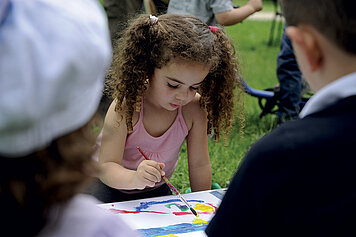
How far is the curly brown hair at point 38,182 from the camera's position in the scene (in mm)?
537

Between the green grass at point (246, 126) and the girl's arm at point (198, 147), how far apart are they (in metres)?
0.23

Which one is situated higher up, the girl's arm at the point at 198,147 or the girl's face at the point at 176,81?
the girl's face at the point at 176,81

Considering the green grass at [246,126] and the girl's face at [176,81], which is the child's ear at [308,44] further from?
the green grass at [246,126]

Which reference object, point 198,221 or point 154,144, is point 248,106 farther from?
point 198,221

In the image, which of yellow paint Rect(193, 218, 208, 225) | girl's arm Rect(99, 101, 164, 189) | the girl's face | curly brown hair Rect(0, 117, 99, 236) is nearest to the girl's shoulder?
the girl's face

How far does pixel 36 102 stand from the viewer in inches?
19.6

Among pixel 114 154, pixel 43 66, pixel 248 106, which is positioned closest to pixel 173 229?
pixel 114 154

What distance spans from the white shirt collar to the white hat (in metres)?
0.33

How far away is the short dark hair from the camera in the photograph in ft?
2.18

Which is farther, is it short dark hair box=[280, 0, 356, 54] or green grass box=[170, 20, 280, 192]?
green grass box=[170, 20, 280, 192]

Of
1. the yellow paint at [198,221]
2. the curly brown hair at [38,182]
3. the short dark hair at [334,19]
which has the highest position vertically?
the short dark hair at [334,19]

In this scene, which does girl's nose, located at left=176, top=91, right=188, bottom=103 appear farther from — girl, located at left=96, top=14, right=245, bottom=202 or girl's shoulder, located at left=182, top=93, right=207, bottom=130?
girl's shoulder, located at left=182, top=93, right=207, bottom=130

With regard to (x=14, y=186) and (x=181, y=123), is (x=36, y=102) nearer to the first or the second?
(x=14, y=186)

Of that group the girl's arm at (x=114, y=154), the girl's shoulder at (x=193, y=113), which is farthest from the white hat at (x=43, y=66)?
the girl's shoulder at (x=193, y=113)
